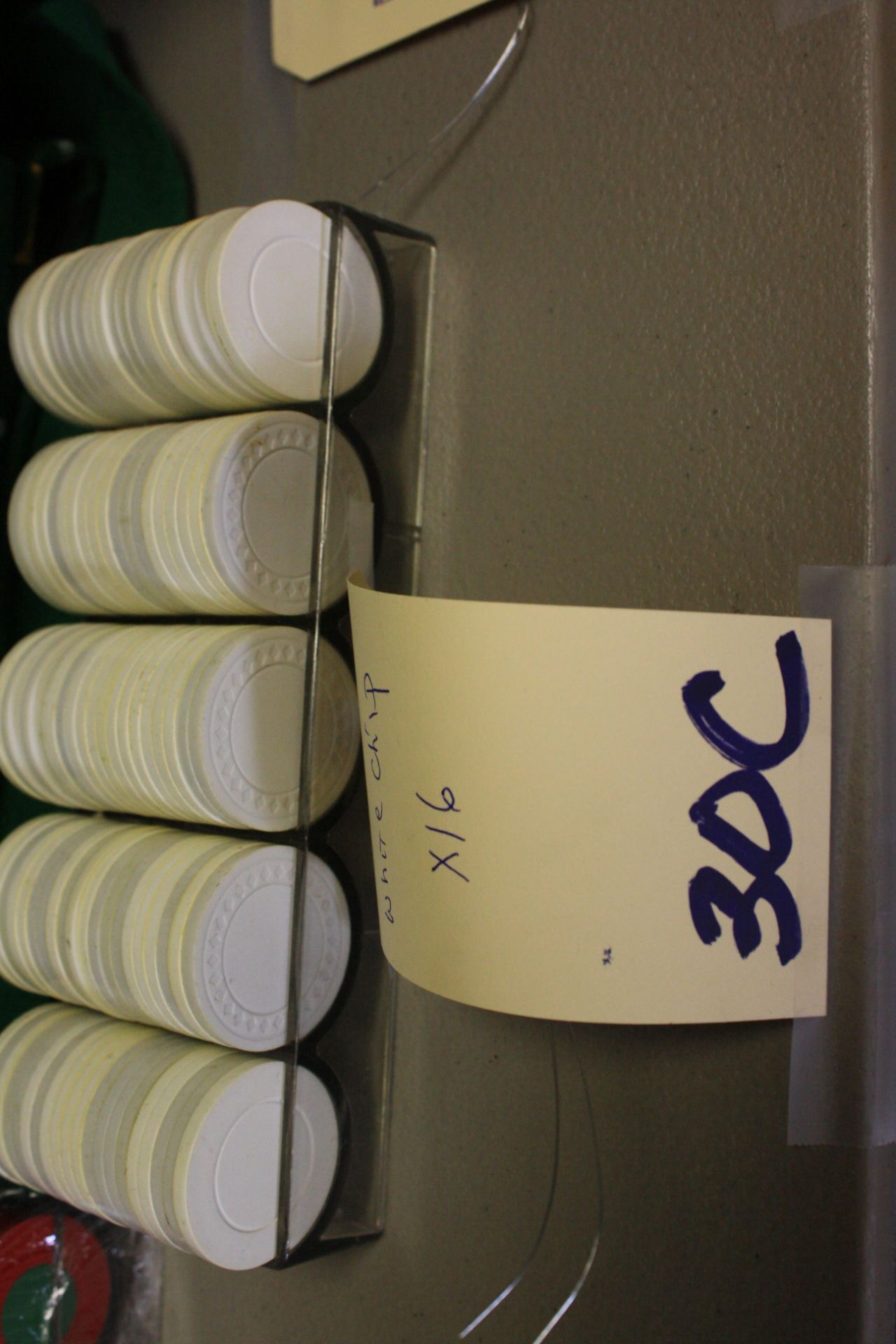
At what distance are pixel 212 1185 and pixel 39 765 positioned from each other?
0.32 metres

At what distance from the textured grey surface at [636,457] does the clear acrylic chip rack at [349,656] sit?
14 mm

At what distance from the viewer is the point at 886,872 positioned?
1.83ft

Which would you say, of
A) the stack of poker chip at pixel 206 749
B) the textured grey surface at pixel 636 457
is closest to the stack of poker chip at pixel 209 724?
the stack of poker chip at pixel 206 749

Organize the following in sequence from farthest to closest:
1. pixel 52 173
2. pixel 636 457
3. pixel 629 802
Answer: pixel 52 173 → pixel 636 457 → pixel 629 802

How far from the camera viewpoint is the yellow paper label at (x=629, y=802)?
0.54m

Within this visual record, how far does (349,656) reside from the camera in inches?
29.5

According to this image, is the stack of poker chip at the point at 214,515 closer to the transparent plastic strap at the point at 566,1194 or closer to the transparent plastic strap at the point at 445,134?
the transparent plastic strap at the point at 445,134

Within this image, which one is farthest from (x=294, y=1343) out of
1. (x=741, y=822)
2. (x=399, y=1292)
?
(x=741, y=822)

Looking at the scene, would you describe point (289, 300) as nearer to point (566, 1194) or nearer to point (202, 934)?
point (202, 934)

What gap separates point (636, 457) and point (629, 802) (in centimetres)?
21

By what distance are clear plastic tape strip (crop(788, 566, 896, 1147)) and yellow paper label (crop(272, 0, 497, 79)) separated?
0.46 meters

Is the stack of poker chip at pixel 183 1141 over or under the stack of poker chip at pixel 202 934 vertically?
under

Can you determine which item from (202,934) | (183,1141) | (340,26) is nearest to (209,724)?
(202,934)

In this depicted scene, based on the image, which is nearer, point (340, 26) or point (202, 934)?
point (202, 934)
